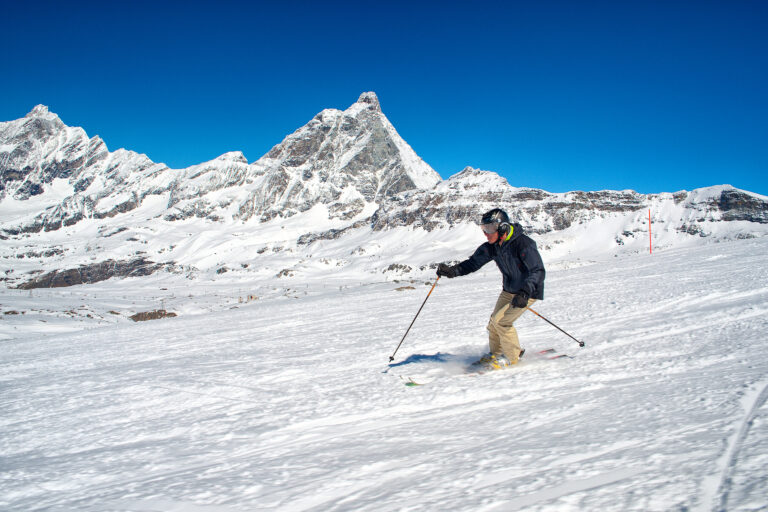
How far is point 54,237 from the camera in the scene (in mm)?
198875

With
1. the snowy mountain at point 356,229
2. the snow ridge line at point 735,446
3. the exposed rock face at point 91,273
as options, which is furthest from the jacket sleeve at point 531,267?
the exposed rock face at point 91,273

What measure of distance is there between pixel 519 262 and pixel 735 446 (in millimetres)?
3829

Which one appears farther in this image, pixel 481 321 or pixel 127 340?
pixel 127 340

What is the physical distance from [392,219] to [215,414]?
118423mm

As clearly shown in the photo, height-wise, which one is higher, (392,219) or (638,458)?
(392,219)

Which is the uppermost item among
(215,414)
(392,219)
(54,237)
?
(54,237)

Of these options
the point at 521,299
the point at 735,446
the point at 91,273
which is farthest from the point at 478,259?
the point at 91,273

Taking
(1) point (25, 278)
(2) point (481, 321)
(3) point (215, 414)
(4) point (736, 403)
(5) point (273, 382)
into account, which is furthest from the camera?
(1) point (25, 278)

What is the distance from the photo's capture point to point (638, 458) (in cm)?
286

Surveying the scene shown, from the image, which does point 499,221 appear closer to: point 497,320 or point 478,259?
point 478,259

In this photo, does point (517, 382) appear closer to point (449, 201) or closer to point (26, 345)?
point (26, 345)

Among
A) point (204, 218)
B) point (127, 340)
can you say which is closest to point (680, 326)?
point (127, 340)

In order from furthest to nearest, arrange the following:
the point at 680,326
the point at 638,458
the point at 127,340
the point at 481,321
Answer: the point at 127,340 < the point at 481,321 < the point at 680,326 < the point at 638,458

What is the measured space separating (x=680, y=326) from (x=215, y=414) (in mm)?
7918
